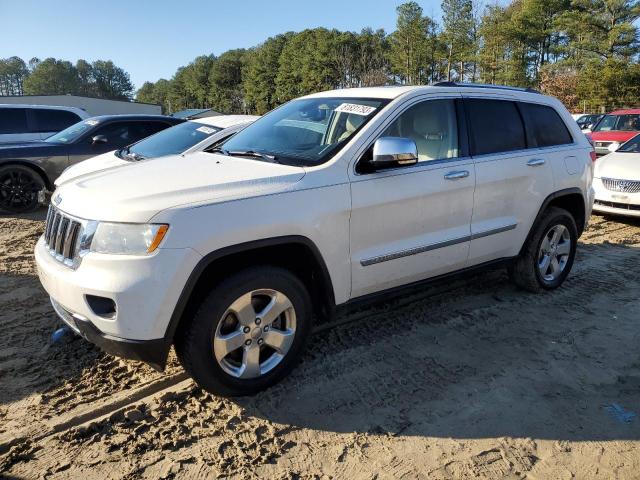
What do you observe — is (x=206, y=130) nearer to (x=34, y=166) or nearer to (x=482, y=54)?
(x=34, y=166)

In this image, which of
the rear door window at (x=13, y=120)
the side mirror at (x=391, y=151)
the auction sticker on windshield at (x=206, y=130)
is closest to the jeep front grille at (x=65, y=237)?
the side mirror at (x=391, y=151)

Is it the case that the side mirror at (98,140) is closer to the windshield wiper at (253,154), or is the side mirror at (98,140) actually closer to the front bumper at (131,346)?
the windshield wiper at (253,154)

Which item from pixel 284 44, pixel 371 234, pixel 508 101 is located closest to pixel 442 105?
pixel 508 101

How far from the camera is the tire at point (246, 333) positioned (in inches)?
110

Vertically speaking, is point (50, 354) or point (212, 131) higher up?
point (212, 131)

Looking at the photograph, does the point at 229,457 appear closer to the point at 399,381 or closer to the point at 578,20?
the point at 399,381

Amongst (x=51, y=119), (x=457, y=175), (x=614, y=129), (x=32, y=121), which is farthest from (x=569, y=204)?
(x=614, y=129)

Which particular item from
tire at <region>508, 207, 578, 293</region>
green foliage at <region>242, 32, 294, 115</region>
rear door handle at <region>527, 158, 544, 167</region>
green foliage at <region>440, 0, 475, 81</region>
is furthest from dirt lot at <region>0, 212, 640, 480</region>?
green foliage at <region>242, 32, 294, 115</region>

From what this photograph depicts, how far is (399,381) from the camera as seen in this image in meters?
3.30

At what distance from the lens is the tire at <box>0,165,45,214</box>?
7.93m

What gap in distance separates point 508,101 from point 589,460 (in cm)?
298

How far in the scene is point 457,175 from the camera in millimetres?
3814

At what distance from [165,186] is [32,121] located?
970cm

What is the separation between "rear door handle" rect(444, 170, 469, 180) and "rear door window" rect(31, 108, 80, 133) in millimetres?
9993
